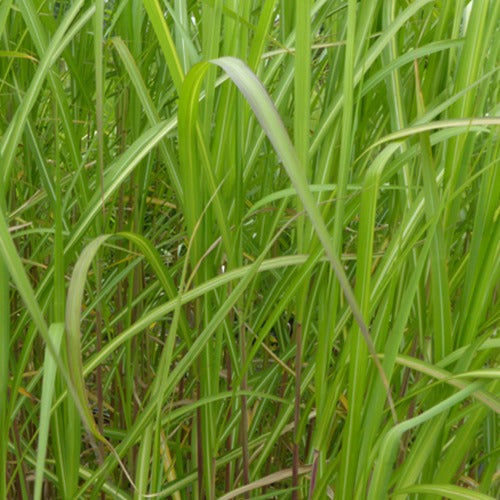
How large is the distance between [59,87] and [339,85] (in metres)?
0.24

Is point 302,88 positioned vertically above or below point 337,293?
above

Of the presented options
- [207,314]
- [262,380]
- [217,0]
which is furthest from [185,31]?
[262,380]

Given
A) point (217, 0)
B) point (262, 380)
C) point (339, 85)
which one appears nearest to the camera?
point (217, 0)

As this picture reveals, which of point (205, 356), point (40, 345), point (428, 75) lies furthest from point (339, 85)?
point (40, 345)

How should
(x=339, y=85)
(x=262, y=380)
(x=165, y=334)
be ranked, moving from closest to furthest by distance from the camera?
(x=339, y=85)
(x=262, y=380)
(x=165, y=334)

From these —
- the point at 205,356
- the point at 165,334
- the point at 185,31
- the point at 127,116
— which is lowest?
the point at 165,334

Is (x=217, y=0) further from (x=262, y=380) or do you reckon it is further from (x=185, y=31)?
→ (x=262, y=380)

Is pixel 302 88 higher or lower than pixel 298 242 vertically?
higher

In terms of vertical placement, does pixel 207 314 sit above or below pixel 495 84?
below

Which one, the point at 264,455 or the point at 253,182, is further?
the point at 253,182

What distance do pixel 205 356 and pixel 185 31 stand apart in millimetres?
245

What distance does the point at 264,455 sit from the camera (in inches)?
30.2

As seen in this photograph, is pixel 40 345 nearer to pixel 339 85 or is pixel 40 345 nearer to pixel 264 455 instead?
pixel 264 455

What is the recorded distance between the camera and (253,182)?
2.92 feet
